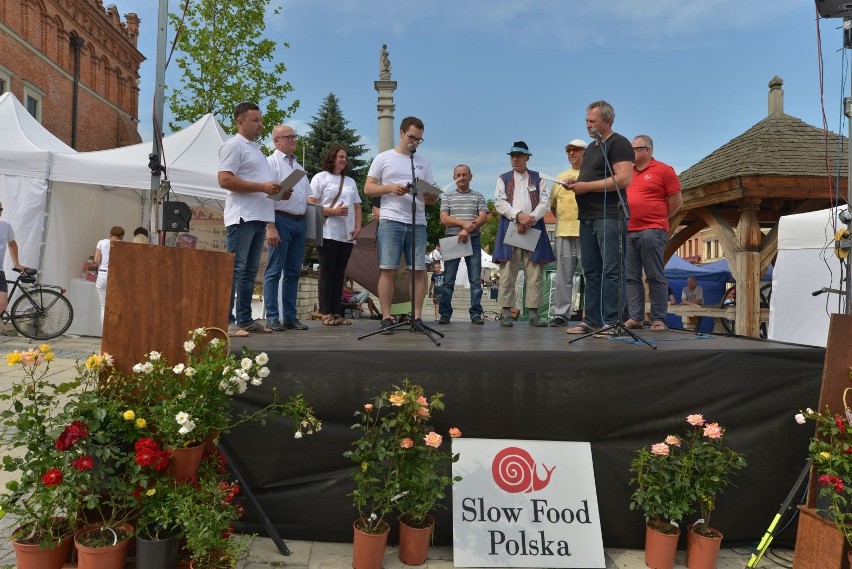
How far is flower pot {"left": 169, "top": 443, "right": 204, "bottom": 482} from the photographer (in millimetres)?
2477

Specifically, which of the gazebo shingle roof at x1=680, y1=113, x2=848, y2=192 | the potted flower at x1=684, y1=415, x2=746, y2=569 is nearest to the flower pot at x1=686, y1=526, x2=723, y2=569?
the potted flower at x1=684, y1=415, x2=746, y2=569

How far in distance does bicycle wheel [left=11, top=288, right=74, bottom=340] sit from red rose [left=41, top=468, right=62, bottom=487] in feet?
26.1

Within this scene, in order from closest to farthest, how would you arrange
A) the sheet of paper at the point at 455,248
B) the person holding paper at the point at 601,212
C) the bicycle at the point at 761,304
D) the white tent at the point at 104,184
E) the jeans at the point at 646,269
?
1. the person holding paper at the point at 601,212
2. the jeans at the point at 646,269
3. the sheet of paper at the point at 455,248
4. the white tent at the point at 104,184
5. the bicycle at the point at 761,304

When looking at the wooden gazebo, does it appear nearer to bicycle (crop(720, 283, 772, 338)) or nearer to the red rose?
bicycle (crop(720, 283, 772, 338))

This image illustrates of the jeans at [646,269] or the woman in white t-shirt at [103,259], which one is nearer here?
the jeans at [646,269]

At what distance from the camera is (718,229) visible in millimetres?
9766

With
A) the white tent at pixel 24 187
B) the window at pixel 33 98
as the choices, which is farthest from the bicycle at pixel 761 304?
the window at pixel 33 98

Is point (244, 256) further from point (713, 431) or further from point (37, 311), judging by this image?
point (37, 311)

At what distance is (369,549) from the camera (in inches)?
114

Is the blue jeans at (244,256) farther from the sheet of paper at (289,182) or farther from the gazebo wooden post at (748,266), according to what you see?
the gazebo wooden post at (748,266)

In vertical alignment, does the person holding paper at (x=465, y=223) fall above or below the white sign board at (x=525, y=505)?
above

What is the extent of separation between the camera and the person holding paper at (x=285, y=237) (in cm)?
475

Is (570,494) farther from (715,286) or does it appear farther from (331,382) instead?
(715,286)

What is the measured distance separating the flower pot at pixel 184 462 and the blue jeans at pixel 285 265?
2222mm
